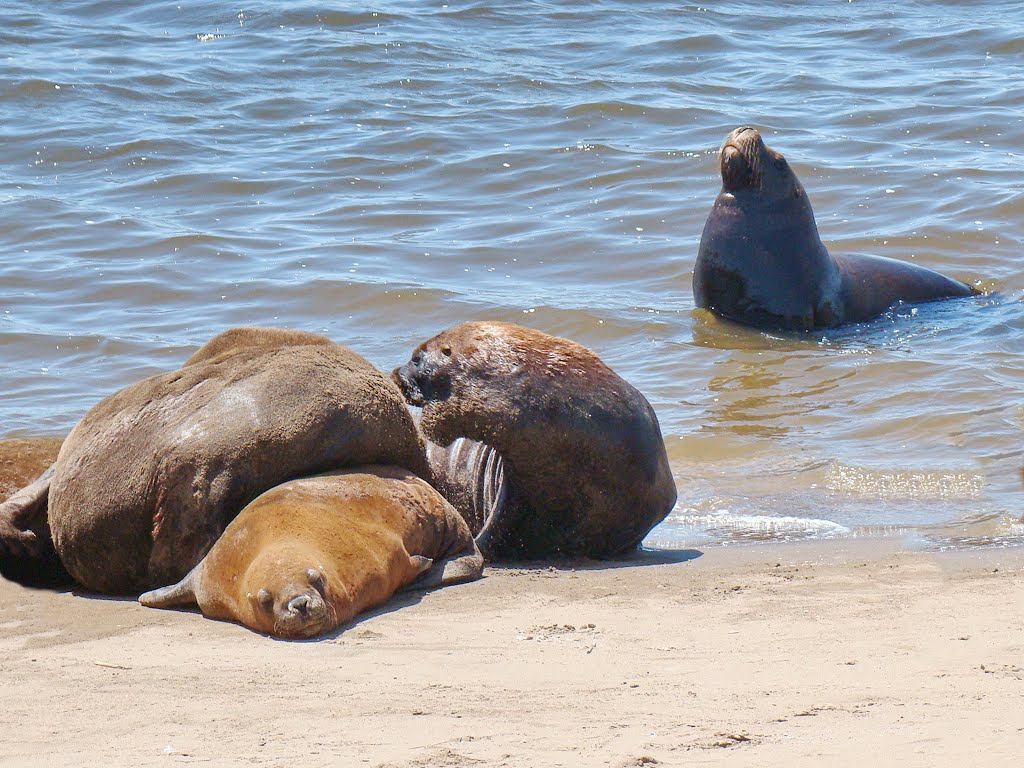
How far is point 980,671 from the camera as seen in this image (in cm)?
323

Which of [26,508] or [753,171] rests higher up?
[753,171]

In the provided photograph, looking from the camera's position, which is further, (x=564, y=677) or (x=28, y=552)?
(x=28, y=552)

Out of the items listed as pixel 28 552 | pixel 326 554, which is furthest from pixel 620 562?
pixel 28 552

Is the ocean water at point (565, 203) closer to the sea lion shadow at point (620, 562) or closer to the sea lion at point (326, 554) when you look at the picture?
the sea lion shadow at point (620, 562)

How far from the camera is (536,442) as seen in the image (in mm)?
5059

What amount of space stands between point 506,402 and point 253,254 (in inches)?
268

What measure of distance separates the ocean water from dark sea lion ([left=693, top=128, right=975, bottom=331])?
0.80 ft

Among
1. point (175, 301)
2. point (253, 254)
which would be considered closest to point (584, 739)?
point (175, 301)

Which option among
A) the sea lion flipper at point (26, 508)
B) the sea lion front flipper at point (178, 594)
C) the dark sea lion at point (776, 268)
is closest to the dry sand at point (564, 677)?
the sea lion front flipper at point (178, 594)

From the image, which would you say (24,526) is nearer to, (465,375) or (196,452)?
(196,452)

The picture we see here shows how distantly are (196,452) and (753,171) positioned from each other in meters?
6.29

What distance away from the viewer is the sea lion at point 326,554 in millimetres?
3889

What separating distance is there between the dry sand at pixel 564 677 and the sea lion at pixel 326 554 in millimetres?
75

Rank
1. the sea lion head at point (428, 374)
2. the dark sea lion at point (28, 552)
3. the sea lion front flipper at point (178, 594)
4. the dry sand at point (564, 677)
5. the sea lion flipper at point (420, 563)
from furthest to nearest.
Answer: the sea lion head at point (428, 374) < the dark sea lion at point (28, 552) < the sea lion flipper at point (420, 563) < the sea lion front flipper at point (178, 594) < the dry sand at point (564, 677)
